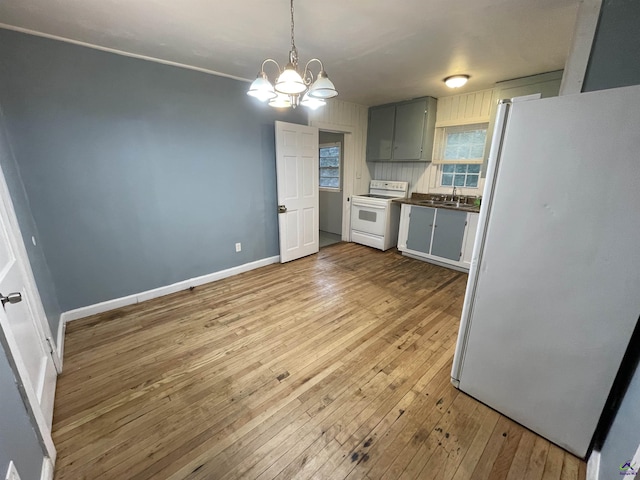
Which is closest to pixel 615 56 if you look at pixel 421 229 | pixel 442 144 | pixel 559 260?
pixel 559 260

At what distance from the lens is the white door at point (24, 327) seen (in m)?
1.17

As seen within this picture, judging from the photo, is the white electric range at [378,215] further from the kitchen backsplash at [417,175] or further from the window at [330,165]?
the window at [330,165]

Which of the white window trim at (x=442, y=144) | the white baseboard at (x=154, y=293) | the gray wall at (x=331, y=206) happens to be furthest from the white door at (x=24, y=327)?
the white window trim at (x=442, y=144)

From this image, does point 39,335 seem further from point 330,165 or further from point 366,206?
point 330,165

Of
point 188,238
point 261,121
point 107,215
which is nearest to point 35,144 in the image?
point 107,215

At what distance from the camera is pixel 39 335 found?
5.25 ft

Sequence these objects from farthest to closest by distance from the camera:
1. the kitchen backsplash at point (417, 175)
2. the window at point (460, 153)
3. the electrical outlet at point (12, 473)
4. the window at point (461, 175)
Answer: the kitchen backsplash at point (417, 175) → the window at point (461, 175) → the window at point (460, 153) → the electrical outlet at point (12, 473)

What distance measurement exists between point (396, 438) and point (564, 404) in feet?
2.88

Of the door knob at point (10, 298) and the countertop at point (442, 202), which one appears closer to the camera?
the door knob at point (10, 298)

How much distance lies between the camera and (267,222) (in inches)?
145

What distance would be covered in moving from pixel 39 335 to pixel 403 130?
15.3 ft

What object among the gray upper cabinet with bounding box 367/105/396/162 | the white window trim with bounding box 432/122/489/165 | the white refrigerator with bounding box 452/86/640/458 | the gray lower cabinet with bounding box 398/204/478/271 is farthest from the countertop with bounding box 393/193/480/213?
the white refrigerator with bounding box 452/86/640/458

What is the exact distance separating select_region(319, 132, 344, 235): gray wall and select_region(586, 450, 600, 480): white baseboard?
4296mm

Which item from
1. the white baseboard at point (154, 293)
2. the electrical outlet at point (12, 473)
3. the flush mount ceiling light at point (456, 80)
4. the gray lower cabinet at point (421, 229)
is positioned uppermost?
the flush mount ceiling light at point (456, 80)
